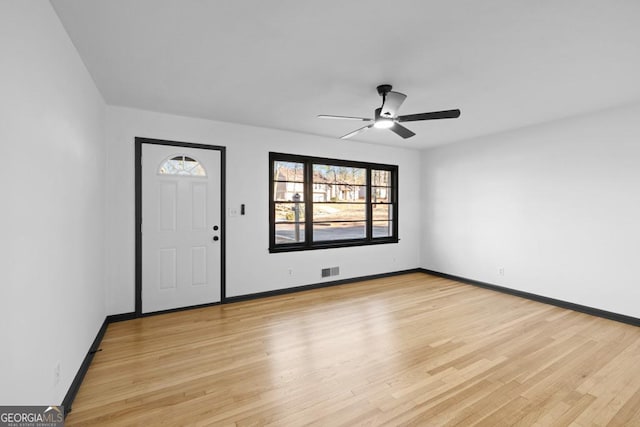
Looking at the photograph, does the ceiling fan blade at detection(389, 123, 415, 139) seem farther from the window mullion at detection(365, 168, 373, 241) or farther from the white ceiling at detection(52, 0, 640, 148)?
the window mullion at detection(365, 168, 373, 241)

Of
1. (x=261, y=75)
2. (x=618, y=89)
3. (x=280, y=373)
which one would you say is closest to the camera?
(x=280, y=373)

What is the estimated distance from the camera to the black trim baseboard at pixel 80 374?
2.05 m

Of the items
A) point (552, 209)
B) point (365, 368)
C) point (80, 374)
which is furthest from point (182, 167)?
point (552, 209)

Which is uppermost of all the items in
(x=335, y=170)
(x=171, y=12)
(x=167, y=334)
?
(x=171, y=12)

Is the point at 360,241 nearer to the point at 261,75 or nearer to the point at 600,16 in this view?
the point at 261,75

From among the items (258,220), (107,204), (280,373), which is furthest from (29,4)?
(258,220)

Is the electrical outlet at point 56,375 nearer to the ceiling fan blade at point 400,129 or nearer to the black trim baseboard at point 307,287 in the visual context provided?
the black trim baseboard at point 307,287

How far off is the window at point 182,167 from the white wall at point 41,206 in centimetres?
133

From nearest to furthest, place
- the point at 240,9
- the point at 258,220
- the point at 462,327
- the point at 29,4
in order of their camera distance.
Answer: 1. the point at 29,4
2. the point at 240,9
3. the point at 462,327
4. the point at 258,220

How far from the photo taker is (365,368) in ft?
8.48

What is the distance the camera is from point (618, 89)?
10.3 ft

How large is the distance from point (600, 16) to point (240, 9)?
2416 millimetres

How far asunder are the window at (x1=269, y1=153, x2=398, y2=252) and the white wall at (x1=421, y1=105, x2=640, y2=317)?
1.24 metres

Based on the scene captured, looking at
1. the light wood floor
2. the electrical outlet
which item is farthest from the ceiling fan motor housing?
the electrical outlet
